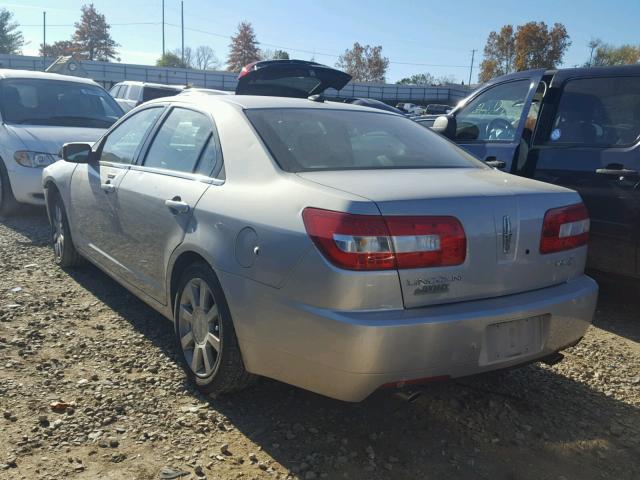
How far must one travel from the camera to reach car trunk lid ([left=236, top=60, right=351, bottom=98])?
20.7 feet

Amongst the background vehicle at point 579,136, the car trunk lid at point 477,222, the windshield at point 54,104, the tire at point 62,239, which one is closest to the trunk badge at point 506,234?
the car trunk lid at point 477,222

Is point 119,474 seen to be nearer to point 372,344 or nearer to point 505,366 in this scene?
point 372,344

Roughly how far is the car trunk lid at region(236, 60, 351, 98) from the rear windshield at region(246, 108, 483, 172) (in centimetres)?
279

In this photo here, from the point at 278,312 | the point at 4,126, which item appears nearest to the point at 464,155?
the point at 278,312

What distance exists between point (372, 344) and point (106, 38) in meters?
97.8

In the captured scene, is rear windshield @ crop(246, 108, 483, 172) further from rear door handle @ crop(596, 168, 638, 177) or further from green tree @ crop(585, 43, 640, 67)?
green tree @ crop(585, 43, 640, 67)

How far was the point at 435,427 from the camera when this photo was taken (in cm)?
296

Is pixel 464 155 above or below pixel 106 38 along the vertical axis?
below

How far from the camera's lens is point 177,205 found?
326cm

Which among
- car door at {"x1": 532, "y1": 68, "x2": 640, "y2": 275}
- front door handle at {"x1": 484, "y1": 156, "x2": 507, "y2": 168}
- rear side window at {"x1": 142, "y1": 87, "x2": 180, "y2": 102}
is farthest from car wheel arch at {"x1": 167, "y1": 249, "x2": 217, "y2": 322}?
rear side window at {"x1": 142, "y1": 87, "x2": 180, "y2": 102}

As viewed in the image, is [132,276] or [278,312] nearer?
[278,312]

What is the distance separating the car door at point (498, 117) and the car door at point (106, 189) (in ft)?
9.28

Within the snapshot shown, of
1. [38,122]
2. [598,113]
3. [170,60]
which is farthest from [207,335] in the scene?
[170,60]

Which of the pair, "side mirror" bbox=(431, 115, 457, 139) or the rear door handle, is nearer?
the rear door handle
